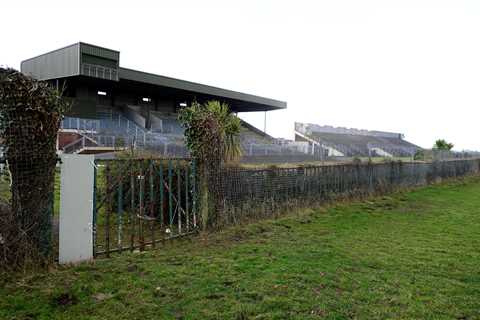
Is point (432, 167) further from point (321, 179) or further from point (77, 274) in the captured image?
point (77, 274)

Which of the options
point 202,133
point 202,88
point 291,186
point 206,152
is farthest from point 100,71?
point 206,152

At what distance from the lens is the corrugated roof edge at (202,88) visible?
2747cm

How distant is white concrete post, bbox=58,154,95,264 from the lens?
4.46 m

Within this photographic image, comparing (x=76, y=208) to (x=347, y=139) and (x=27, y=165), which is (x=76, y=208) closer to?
(x=27, y=165)

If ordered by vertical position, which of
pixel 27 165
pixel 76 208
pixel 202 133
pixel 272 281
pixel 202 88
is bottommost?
pixel 272 281

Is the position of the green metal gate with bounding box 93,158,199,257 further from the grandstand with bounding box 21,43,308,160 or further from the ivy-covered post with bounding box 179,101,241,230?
the grandstand with bounding box 21,43,308,160

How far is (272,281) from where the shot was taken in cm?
416

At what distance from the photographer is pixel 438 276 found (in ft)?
14.7

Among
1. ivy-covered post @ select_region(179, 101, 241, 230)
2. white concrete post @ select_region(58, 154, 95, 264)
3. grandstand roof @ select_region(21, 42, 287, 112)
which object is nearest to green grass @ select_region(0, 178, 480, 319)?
white concrete post @ select_region(58, 154, 95, 264)

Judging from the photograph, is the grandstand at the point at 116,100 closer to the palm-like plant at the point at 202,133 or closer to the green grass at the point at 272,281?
the palm-like plant at the point at 202,133

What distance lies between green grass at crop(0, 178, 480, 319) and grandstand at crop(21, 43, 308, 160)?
11.9 metres

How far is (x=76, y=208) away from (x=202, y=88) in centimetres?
2826

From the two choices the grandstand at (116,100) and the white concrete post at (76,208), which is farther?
the grandstand at (116,100)

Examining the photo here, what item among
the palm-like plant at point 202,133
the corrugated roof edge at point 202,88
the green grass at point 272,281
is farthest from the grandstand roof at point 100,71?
the green grass at point 272,281
